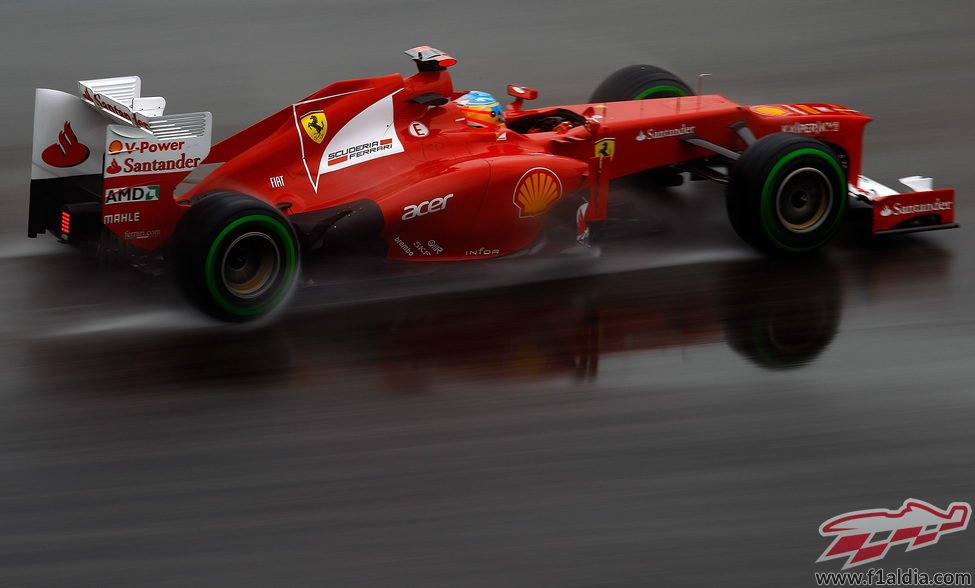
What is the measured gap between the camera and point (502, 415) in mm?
5453

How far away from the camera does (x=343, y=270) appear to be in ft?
21.6

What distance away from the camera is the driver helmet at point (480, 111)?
22.9ft

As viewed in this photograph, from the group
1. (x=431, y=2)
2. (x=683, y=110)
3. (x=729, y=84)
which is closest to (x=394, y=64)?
(x=431, y=2)

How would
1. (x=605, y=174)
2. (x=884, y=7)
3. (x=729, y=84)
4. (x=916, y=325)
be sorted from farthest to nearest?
(x=884, y=7)
(x=729, y=84)
(x=605, y=174)
(x=916, y=325)

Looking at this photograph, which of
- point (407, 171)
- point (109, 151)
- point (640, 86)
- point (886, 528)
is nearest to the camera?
point (886, 528)

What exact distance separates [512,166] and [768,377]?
200cm

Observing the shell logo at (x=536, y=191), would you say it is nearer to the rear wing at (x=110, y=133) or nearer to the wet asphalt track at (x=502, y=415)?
the wet asphalt track at (x=502, y=415)

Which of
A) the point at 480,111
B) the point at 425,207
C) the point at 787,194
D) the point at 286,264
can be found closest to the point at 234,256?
the point at 286,264

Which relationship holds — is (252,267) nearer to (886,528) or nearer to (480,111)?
(480,111)

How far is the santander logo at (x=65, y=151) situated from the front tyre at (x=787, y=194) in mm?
3935

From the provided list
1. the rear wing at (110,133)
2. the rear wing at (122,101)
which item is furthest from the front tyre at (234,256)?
the rear wing at (122,101)

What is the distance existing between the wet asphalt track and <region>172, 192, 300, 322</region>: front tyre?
20 centimetres

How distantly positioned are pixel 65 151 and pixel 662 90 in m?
4.27

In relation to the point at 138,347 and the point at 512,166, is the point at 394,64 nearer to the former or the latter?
the point at 512,166
